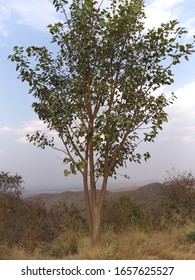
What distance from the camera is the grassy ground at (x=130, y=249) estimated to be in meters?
9.43

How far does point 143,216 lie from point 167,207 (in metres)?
1.89

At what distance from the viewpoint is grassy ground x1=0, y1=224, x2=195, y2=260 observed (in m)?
9.43

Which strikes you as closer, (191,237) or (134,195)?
(191,237)

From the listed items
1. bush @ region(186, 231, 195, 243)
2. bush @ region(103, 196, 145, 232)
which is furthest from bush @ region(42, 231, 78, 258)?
bush @ region(186, 231, 195, 243)

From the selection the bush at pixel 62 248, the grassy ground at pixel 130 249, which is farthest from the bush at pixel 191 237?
the bush at pixel 62 248

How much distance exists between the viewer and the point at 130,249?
31.7 ft

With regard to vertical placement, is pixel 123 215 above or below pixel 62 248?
above

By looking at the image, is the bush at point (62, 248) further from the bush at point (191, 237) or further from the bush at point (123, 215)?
the bush at point (191, 237)

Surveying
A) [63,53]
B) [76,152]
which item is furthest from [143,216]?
[63,53]

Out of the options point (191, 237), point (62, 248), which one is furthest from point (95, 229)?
point (191, 237)

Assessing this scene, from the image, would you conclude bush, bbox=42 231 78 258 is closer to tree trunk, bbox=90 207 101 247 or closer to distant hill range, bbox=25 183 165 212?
tree trunk, bbox=90 207 101 247

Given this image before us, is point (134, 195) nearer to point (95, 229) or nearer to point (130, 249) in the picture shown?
point (95, 229)

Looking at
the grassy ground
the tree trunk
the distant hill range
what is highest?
the distant hill range

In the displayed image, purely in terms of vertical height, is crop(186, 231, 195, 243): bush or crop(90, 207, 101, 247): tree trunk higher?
crop(90, 207, 101, 247): tree trunk
